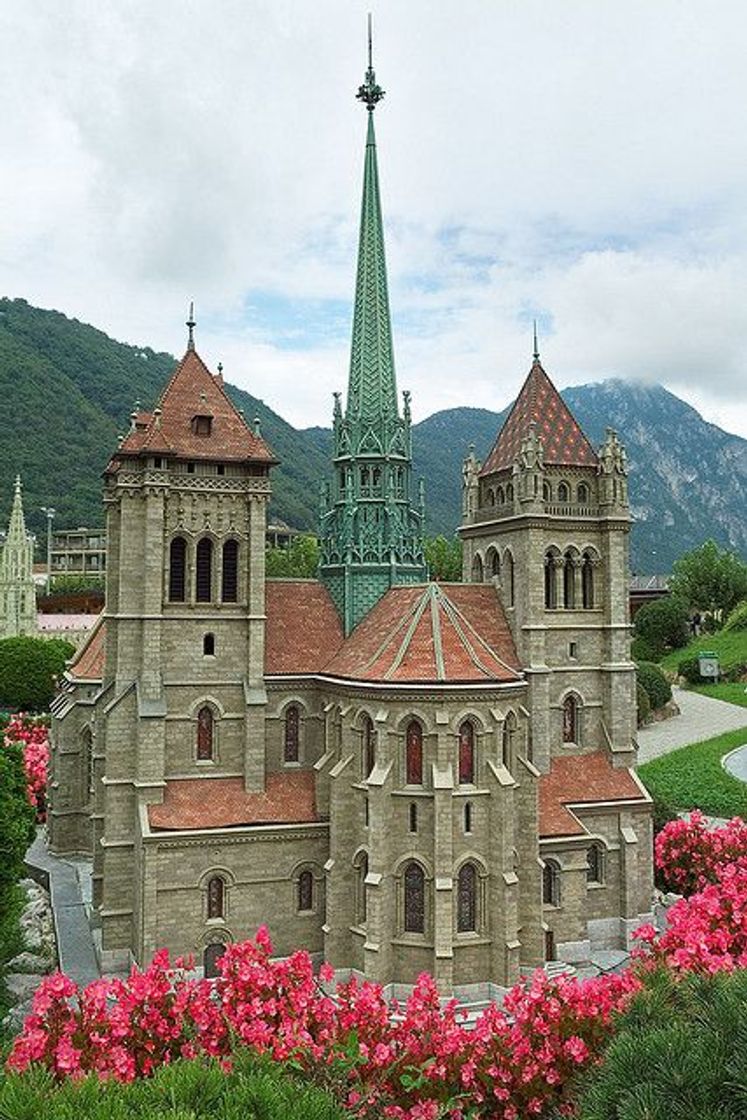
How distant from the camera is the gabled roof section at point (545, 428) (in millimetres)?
33750

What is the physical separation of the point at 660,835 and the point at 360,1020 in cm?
2231

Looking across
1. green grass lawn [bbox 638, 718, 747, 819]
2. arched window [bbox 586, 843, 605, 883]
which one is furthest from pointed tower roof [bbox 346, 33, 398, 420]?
green grass lawn [bbox 638, 718, 747, 819]

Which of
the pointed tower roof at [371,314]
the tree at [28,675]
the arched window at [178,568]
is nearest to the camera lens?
the arched window at [178,568]

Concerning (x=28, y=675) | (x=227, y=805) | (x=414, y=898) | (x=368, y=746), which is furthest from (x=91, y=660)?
(x=28, y=675)

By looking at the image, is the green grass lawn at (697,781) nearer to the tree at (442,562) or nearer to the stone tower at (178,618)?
the stone tower at (178,618)

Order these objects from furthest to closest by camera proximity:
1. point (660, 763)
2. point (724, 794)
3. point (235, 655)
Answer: point (660, 763)
point (724, 794)
point (235, 655)

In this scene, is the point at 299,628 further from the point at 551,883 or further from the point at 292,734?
the point at 551,883

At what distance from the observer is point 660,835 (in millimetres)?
35062

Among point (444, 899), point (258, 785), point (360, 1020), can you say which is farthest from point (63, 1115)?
point (258, 785)

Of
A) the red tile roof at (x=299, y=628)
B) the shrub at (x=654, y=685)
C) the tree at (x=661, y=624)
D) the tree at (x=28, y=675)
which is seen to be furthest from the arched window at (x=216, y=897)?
the tree at (x=661, y=624)

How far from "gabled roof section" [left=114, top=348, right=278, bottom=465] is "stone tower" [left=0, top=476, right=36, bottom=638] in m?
60.1

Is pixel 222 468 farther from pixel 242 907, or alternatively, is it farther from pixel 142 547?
pixel 242 907

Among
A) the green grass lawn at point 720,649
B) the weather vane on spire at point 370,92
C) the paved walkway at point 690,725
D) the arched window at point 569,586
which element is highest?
the weather vane on spire at point 370,92

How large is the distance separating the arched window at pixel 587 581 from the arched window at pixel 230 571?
528 inches
